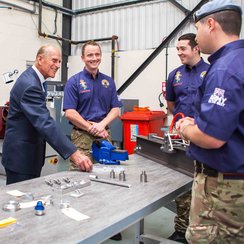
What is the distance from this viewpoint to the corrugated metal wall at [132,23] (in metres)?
4.78

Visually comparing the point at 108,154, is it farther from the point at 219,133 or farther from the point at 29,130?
the point at 219,133

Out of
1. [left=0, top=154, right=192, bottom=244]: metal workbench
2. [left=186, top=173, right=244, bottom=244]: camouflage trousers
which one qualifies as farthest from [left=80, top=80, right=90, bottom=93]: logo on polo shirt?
[left=186, top=173, right=244, bottom=244]: camouflage trousers

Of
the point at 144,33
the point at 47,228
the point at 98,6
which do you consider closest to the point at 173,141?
the point at 47,228

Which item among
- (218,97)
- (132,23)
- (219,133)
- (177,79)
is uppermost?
(132,23)

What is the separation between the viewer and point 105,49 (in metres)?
5.43

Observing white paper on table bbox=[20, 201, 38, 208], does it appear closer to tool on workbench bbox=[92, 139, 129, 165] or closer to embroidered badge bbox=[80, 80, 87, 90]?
tool on workbench bbox=[92, 139, 129, 165]

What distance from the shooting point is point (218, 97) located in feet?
3.34

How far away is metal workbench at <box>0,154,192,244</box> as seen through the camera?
0.95m

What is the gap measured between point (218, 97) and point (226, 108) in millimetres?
45

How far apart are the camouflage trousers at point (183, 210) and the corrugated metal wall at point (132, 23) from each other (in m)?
3.14

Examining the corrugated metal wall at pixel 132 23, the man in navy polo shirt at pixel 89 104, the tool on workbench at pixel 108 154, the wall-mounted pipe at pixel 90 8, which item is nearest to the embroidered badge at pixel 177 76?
the man in navy polo shirt at pixel 89 104

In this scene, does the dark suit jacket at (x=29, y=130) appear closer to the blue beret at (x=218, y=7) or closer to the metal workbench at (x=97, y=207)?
the metal workbench at (x=97, y=207)

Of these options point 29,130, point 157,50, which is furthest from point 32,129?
point 157,50

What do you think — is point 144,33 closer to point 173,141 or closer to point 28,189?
point 173,141
